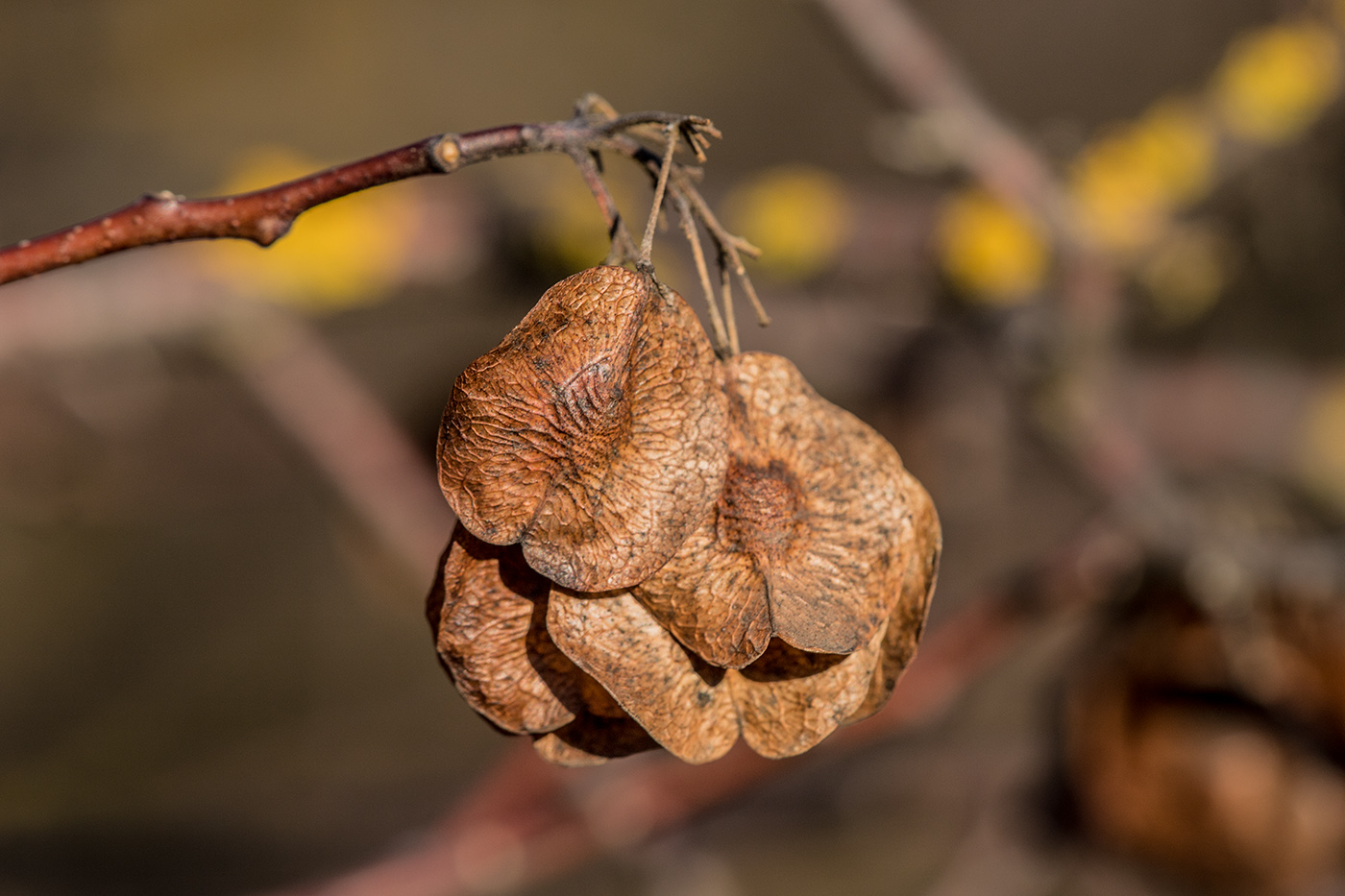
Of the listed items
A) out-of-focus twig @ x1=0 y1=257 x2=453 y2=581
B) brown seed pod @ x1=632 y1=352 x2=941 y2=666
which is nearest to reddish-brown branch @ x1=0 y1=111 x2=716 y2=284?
brown seed pod @ x1=632 y1=352 x2=941 y2=666

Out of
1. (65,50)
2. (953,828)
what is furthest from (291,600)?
(953,828)

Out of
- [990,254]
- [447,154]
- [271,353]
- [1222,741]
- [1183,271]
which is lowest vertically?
[1222,741]

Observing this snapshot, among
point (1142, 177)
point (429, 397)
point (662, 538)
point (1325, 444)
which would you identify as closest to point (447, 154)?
point (662, 538)

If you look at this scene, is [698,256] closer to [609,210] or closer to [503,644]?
[609,210]

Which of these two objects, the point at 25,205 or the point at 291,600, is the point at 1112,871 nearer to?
the point at 291,600

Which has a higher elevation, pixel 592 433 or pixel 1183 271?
pixel 592 433

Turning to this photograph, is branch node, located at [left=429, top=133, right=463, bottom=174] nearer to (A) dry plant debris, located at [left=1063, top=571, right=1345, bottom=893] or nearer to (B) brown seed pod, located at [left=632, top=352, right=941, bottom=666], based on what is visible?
(B) brown seed pod, located at [left=632, top=352, right=941, bottom=666]
